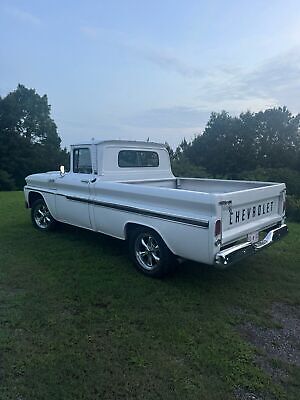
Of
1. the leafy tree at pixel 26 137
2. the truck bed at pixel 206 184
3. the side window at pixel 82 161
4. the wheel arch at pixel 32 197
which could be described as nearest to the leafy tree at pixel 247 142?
the leafy tree at pixel 26 137

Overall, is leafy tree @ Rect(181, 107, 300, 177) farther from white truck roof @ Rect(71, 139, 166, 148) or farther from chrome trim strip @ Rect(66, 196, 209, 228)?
chrome trim strip @ Rect(66, 196, 209, 228)

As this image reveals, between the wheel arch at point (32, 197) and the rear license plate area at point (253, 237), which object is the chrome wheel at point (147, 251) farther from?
the wheel arch at point (32, 197)

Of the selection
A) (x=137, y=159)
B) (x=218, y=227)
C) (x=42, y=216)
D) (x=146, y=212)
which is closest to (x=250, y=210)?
(x=218, y=227)

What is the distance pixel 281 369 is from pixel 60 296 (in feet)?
8.22

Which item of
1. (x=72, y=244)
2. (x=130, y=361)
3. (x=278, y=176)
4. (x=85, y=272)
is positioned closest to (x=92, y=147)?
(x=72, y=244)

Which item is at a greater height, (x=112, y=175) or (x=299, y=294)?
(x=112, y=175)

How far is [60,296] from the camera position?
395 cm

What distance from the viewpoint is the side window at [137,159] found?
589cm

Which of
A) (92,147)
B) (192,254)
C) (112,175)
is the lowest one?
(192,254)

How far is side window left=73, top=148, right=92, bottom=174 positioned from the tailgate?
2716 mm

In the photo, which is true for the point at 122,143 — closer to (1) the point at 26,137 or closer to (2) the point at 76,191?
(2) the point at 76,191

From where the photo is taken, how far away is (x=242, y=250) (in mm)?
3961

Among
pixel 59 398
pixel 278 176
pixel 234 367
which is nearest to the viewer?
pixel 59 398

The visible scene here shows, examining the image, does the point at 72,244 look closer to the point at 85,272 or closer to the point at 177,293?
the point at 85,272
